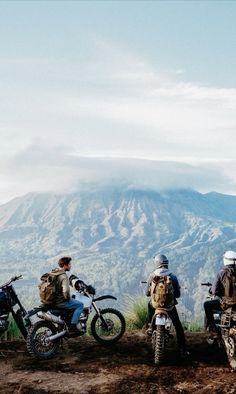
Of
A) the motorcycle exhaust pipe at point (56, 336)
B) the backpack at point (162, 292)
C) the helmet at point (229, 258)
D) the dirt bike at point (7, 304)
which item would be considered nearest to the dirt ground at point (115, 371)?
the motorcycle exhaust pipe at point (56, 336)

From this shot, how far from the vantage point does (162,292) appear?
9.35 meters

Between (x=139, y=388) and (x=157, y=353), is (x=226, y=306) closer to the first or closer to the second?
(x=157, y=353)

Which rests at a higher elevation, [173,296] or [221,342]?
[173,296]

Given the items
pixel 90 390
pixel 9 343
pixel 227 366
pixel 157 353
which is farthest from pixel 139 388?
pixel 9 343

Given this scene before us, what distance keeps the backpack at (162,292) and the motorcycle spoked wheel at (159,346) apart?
0.44 meters

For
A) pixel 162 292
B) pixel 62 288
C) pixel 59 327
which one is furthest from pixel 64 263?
pixel 162 292

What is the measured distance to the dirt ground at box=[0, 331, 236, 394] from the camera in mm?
7824

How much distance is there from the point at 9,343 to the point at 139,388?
412 centimetres

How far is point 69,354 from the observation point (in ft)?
32.6

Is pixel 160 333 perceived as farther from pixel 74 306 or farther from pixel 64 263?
pixel 64 263

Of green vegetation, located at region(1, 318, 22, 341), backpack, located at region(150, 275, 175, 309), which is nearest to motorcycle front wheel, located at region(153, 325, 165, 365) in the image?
backpack, located at region(150, 275, 175, 309)

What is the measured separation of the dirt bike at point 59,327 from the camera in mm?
9547

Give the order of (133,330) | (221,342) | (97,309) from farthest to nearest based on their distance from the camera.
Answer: (133,330) → (97,309) → (221,342)

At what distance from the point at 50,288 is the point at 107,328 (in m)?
1.74
